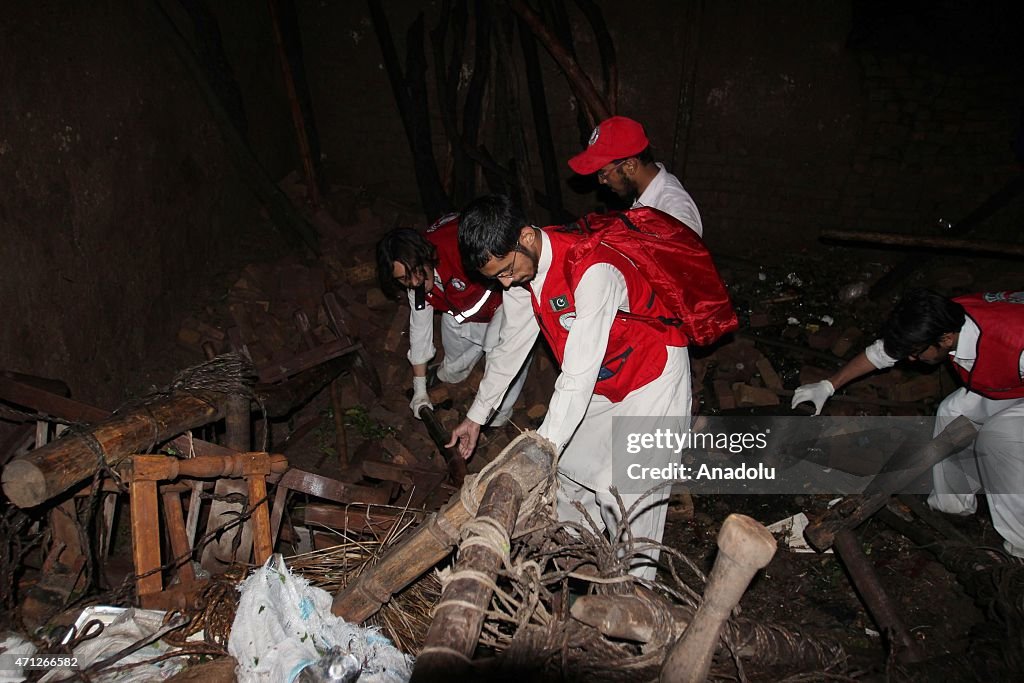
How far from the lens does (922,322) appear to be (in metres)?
3.68

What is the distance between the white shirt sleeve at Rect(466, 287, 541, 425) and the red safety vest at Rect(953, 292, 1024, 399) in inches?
97.7

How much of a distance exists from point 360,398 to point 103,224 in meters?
2.31

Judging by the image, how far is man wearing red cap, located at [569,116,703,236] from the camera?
13.2 feet

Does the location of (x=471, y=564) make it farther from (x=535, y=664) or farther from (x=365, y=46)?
(x=365, y=46)

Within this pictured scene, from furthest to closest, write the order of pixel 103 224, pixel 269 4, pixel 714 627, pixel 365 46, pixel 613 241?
pixel 365 46 → pixel 269 4 → pixel 103 224 → pixel 613 241 → pixel 714 627

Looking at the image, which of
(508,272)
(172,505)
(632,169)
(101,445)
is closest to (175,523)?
(172,505)

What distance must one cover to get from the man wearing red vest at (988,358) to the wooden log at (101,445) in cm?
381

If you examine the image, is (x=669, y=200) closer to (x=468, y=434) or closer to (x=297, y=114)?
(x=468, y=434)

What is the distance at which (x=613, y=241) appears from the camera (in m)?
2.91

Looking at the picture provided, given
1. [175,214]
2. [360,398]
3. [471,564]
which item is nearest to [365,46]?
[175,214]

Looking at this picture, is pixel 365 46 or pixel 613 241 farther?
pixel 365 46

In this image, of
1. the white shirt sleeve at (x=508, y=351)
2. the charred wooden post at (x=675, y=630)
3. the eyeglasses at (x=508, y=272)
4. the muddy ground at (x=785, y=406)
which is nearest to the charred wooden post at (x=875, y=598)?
the muddy ground at (x=785, y=406)

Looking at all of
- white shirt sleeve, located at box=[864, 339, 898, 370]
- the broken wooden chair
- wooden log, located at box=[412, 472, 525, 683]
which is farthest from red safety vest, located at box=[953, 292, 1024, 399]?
the broken wooden chair

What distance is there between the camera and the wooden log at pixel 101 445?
7.85 feet
